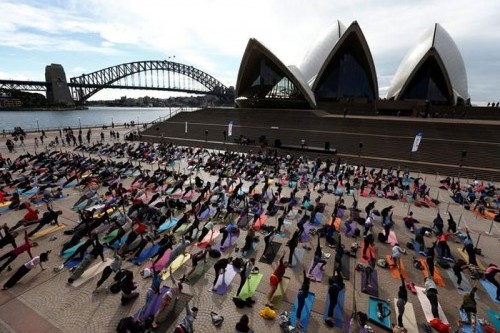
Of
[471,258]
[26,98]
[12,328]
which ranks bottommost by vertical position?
[12,328]

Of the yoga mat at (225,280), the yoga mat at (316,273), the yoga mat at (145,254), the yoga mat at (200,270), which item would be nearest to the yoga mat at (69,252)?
the yoga mat at (145,254)

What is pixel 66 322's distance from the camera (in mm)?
7719

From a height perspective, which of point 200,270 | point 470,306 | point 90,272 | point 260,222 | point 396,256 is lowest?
point 90,272

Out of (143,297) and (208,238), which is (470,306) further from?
(143,297)

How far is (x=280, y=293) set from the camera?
9.07 metres

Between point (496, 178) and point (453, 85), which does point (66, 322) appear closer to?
point (496, 178)

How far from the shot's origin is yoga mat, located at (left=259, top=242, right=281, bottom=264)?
1099cm

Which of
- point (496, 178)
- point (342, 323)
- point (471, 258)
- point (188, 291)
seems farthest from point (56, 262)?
point (496, 178)

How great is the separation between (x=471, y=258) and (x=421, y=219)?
488cm

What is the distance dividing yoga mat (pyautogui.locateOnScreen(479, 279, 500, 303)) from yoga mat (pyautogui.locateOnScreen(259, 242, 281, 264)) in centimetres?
774

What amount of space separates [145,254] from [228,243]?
11.8 feet

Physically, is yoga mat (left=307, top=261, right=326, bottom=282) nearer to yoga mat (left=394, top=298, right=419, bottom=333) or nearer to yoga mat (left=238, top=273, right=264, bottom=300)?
yoga mat (left=238, top=273, right=264, bottom=300)

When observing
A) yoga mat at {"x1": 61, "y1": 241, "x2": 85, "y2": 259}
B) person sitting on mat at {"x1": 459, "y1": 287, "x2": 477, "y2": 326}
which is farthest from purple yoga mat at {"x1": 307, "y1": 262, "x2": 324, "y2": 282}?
yoga mat at {"x1": 61, "y1": 241, "x2": 85, "y2": 259}

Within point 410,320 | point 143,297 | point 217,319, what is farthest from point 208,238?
point 410,320
